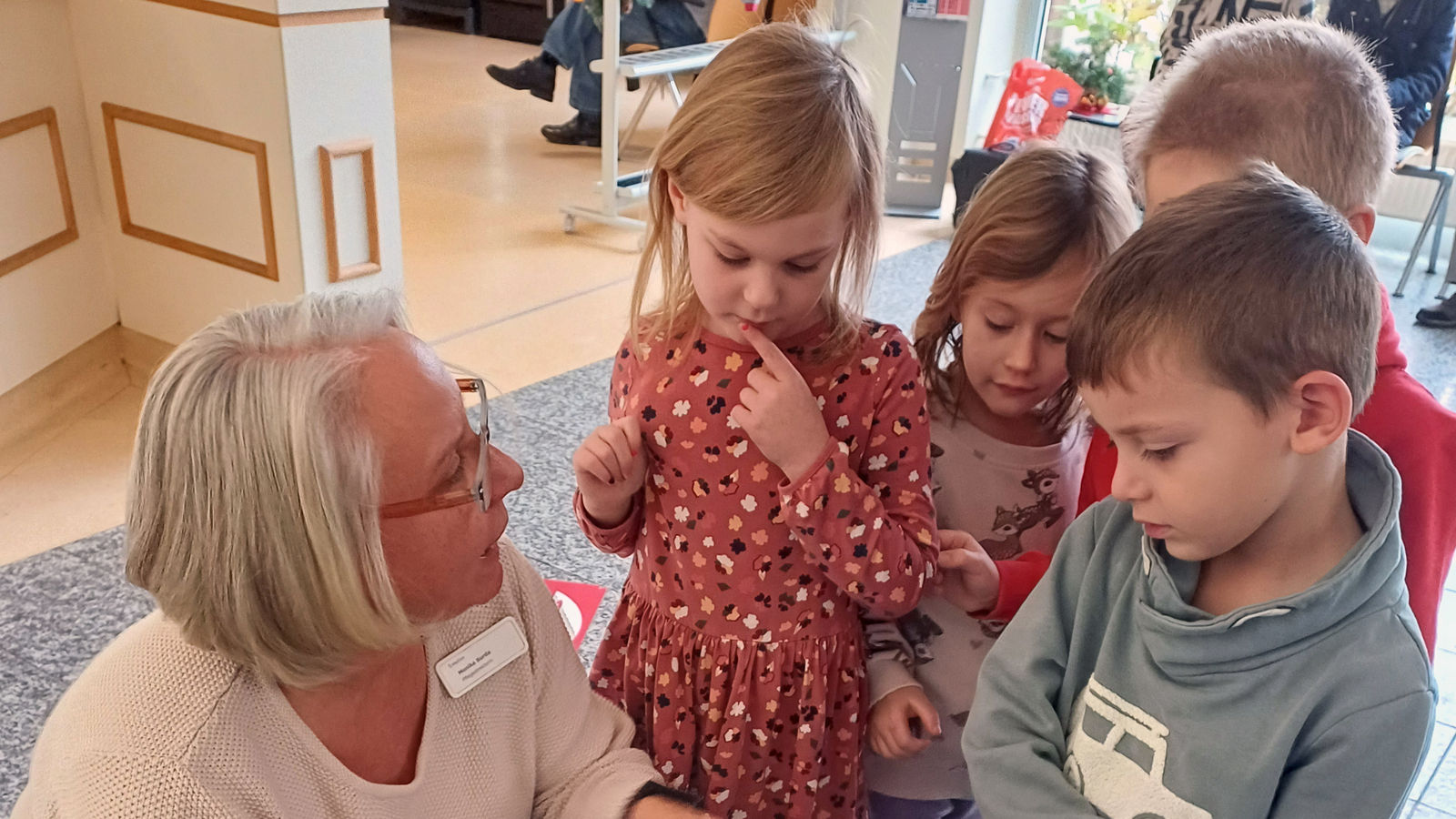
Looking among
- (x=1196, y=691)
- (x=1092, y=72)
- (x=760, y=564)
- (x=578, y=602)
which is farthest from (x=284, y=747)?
(x=1092, y=72)

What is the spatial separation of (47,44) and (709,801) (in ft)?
8.71

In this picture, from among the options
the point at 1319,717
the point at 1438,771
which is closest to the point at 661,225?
the point at 1319,717

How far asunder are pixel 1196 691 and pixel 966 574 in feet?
1.12

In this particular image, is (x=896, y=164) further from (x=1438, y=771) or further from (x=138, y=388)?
(x=1438, y=771)

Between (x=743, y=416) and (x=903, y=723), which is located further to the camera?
(x=903, y=723)

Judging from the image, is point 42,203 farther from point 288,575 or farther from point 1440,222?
point 1440,222

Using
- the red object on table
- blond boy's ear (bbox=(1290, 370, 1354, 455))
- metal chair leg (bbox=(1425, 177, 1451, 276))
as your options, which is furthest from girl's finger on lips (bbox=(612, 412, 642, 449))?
metal chair leg (bbox=(1425, 177, 1451, 276))

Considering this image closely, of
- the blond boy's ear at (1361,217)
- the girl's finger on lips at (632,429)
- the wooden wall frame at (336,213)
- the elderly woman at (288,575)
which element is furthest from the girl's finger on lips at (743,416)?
the wooden wall frame at (336,213)

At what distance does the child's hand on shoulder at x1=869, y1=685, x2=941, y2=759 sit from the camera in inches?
47.6

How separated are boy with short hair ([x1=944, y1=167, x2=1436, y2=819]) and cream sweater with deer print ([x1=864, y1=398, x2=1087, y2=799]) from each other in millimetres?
351

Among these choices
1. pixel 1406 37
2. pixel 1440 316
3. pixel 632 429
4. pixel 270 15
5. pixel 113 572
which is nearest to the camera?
pixel 632 429

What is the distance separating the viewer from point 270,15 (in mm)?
2588

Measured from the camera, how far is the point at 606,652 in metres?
1.30

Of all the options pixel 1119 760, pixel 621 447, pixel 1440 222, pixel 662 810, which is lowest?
pixel 1440 222
